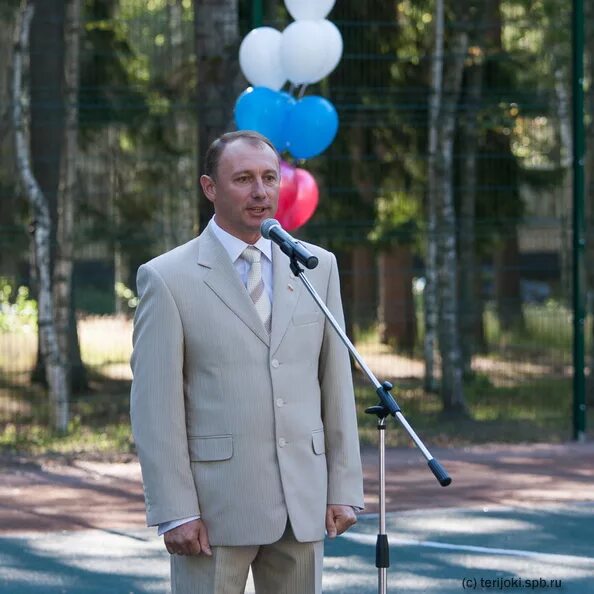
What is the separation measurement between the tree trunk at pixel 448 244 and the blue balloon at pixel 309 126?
3030 mm

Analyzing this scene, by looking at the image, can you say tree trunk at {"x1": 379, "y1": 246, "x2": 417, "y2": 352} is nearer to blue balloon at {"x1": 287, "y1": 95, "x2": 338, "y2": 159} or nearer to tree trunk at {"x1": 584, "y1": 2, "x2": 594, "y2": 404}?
tree trunk at {"x1": 584, "y1": 2, "x2": 594, "y2": 404}

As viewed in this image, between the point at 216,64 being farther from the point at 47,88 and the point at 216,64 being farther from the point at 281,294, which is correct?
the point at 281,294

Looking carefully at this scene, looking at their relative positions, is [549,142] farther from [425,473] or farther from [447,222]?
[425,473]

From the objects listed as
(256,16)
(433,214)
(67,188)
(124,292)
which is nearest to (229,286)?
(256,16)

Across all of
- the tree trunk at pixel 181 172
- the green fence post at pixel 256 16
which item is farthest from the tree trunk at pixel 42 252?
the green fence post at pixel 256 16

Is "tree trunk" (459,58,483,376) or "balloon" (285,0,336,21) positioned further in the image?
"tree trunk" (459,58,483,376)

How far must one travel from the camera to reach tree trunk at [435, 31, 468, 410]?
13.0 m

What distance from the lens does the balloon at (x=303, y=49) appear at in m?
9.78

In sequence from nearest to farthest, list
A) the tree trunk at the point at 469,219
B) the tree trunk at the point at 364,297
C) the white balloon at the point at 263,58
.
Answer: the white balloon at the point at 263,58 < the tree trunk at the point at 364,297 < the tree trunk at the point at 469,219

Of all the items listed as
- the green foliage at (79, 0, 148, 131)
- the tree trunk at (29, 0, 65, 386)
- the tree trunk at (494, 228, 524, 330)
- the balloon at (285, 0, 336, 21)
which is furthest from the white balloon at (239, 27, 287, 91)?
the tree trunk at (494, 228, 524, 330)

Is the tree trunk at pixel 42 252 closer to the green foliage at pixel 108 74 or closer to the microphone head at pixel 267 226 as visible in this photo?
the green foliage at pixel 108 74

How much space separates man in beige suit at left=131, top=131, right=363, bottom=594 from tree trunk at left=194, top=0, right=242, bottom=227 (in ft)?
23.4

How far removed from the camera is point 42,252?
40.7ft

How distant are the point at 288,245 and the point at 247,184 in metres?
0.23
